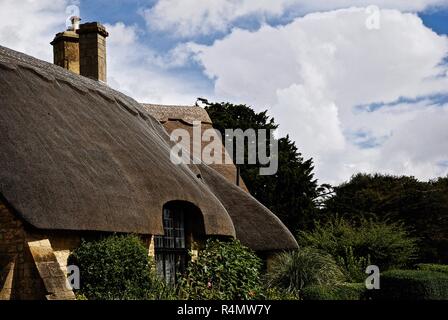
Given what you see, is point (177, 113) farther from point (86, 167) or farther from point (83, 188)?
point (83, 188)

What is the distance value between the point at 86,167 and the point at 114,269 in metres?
1.97

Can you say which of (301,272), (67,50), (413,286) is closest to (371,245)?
(413,286)

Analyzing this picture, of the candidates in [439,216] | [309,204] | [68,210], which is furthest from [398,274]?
[439,216]

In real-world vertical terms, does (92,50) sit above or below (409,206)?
above

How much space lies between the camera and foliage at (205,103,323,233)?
3234cm

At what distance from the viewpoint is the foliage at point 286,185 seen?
32344 millimetres

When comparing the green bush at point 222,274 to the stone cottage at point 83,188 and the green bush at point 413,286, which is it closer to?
the stone cottage at point 83,188

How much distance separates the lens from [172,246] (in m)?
15.9

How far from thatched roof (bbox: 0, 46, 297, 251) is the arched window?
734 mm

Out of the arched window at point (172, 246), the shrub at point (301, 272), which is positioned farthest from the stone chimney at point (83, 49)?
the shrub at point (301, 272)

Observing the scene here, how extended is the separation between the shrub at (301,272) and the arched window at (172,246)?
3.55m

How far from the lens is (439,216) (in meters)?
38.6
